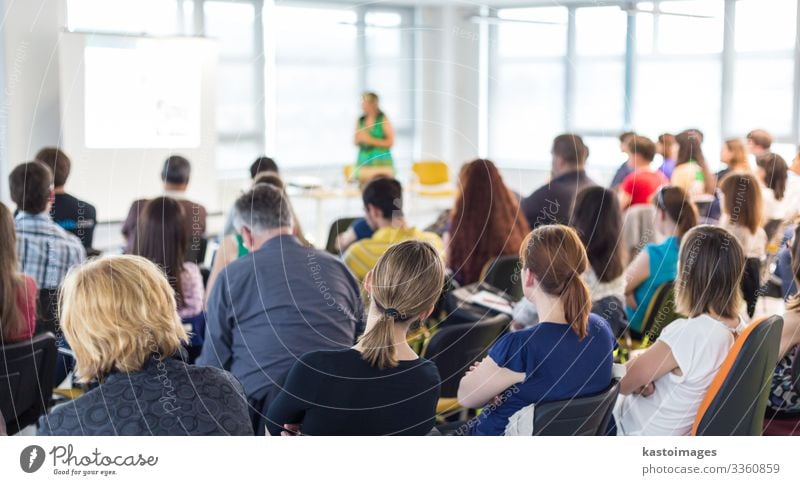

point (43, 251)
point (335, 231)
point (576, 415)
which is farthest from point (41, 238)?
point (576, 415)

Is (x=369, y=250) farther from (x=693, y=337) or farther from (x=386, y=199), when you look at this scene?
(x=693, y=337)

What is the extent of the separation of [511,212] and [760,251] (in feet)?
3.80

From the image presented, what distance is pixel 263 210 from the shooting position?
3.04m

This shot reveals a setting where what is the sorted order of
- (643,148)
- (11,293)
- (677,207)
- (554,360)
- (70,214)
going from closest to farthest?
(554,360)
(11,293)
(677,207)
(70,214)
(643,148)

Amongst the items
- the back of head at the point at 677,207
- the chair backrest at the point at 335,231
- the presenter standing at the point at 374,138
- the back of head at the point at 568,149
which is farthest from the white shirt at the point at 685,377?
the presenter standing at the point at 374,138

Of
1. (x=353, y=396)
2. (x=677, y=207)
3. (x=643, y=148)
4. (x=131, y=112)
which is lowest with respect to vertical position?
(x=353, y=396)

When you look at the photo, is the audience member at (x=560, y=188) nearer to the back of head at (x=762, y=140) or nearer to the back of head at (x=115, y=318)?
the back of head at (x=762, y=140)

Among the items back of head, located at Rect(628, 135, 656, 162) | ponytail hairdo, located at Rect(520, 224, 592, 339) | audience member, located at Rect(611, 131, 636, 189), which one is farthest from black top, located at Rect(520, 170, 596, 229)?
ponytail hairdo, located at Rect(520, 224, 592, 339)

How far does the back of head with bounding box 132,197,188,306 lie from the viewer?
344 cm

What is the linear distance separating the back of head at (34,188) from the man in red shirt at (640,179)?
3.08 meters
